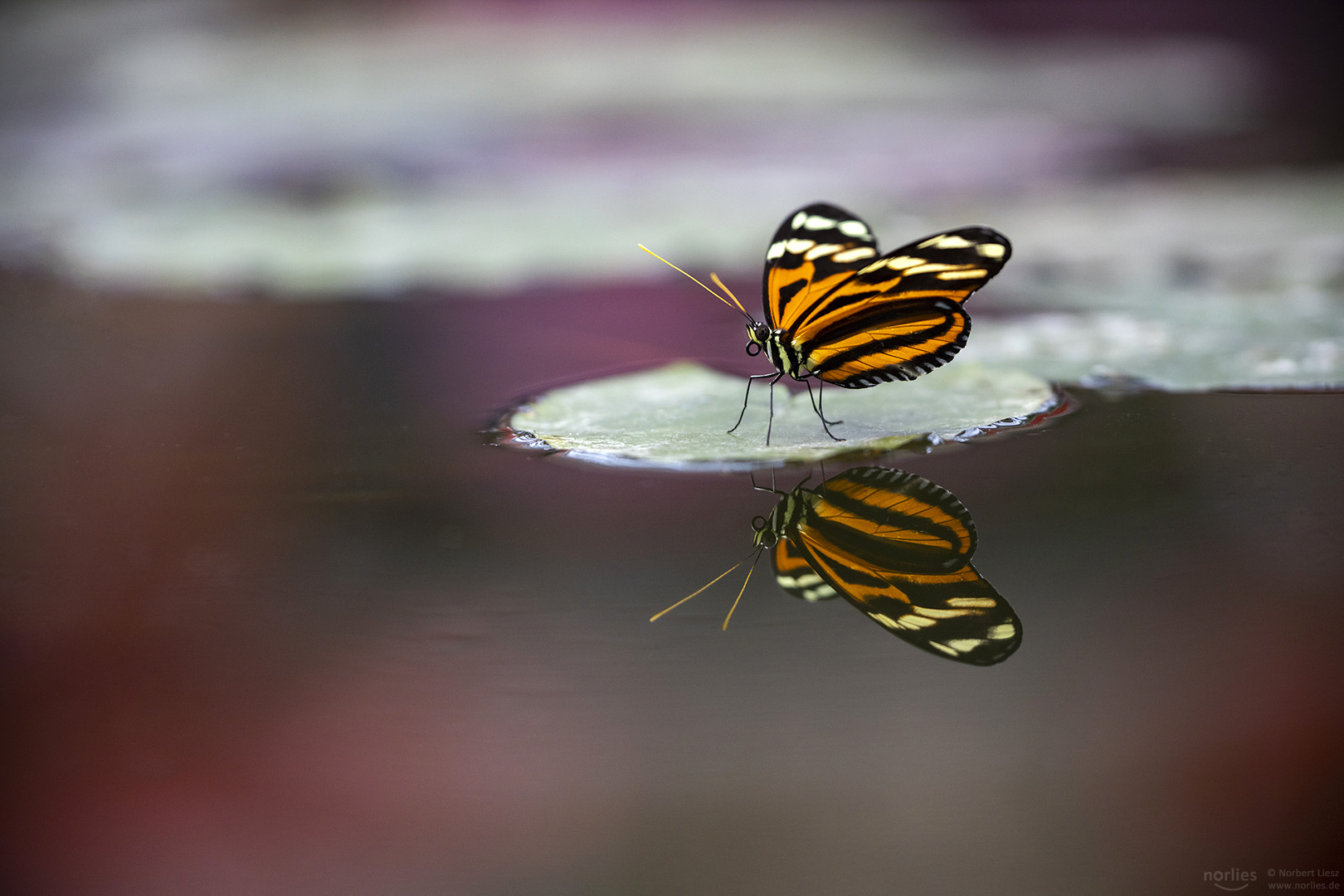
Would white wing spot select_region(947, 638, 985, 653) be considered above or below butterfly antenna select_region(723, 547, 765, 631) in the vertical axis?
below

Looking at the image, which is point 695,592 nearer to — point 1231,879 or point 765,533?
point 765,533

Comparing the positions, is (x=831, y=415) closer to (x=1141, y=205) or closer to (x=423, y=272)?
(x=423, y=272)

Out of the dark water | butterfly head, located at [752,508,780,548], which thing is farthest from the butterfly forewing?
butterfly head, located at [752,508,780,548]

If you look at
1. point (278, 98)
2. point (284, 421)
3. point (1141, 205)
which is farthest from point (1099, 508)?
point (278, 98)

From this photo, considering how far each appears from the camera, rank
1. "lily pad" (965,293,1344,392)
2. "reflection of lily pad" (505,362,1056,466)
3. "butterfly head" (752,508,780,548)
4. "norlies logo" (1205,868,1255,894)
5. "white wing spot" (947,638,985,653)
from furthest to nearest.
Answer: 1. "lily pad" (965,293,1344,392)
2. "reflection of lily pad" (505,362,1056,466)
3. "butterfly head" (752,508,780,548)
4. "white wing spot" (947,638,985,653)
5. "norlies logo" (1205,868,1255,894)

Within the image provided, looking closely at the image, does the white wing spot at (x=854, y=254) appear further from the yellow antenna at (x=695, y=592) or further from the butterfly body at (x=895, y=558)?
the yellow antenna at (x=695, y=592)

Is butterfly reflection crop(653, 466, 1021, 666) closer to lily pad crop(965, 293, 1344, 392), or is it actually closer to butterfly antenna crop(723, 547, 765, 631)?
butterfly antenna crop(723, 547, 765, 631)
